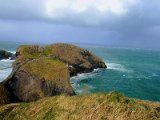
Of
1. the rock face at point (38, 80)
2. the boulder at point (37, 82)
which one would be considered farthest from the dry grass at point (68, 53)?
the boulder at point (37, 82)

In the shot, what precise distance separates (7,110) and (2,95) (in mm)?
21786

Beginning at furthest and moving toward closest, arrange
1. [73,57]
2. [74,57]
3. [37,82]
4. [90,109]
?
[74,57] → [73,57] → [37,82] → [90,109]

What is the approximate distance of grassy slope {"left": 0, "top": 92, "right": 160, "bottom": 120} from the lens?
1552 cm

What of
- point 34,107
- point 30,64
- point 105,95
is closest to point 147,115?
point 105,95

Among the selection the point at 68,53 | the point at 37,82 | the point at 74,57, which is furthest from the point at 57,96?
the point at 68,53

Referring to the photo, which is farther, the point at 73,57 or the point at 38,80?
the point at 73,57

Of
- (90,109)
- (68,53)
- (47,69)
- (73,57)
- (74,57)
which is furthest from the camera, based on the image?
(68,53)

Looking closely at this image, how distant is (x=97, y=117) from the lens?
1584cm

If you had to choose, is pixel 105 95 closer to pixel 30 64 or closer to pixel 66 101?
pixel 66 101

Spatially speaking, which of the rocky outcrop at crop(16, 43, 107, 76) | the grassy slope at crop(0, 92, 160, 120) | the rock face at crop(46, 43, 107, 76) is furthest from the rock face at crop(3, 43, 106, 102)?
the rock face at crop(46, 43, 107, 76)

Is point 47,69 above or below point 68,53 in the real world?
above

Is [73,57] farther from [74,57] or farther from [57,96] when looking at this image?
[57,96]

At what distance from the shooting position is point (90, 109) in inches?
642

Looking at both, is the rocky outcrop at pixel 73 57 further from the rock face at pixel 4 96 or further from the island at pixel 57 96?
the rock face at pixel 4 96
